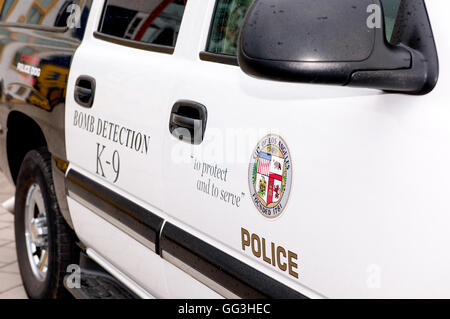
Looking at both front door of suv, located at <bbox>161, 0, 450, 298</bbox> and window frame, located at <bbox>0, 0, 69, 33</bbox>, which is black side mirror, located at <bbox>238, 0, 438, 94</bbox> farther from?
window frame, located at <bbox>0, 0, 69, 33</bbox>

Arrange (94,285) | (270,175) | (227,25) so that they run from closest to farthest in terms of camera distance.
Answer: (270,175) < (227,25) < (94,285)

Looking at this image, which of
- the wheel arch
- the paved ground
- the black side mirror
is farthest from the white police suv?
the paved ground

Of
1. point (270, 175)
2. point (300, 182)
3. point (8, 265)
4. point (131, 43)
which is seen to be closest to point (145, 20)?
point (131, 43)

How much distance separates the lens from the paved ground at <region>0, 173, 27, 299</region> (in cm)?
→ 388

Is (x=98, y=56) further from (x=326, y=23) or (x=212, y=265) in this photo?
(x=326, y=23)

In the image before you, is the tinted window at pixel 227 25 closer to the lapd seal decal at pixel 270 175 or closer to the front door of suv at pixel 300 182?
the front door of suv at pixel 300 182

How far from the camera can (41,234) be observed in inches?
139

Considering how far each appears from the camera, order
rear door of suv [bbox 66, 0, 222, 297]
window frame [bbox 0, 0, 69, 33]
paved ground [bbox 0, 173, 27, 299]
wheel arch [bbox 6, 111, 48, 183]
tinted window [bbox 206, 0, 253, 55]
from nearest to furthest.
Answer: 1. tinted window [bbox 206, 0, 253, 55]
2. rear door of suv [bbox 66, 0, 222, 297]
3. window frame [bbox 0, 0, 69, 33]
4. wheel arch [bbox 6, 111, 48, 183]
5. paved ground [bbox 0, 173, 27, 299]

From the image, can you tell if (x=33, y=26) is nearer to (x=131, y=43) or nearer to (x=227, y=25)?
(x=131, y=43)

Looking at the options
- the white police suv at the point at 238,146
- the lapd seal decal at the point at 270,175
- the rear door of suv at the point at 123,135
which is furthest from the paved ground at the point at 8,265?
the lapd seal decal at the point at 270,175

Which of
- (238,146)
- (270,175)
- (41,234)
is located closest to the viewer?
(270,175)

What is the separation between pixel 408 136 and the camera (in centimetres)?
138

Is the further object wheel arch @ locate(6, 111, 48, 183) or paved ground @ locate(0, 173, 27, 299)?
paved ground @ locate(0, 173, 27, 299)

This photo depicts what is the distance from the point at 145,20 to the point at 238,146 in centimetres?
98
